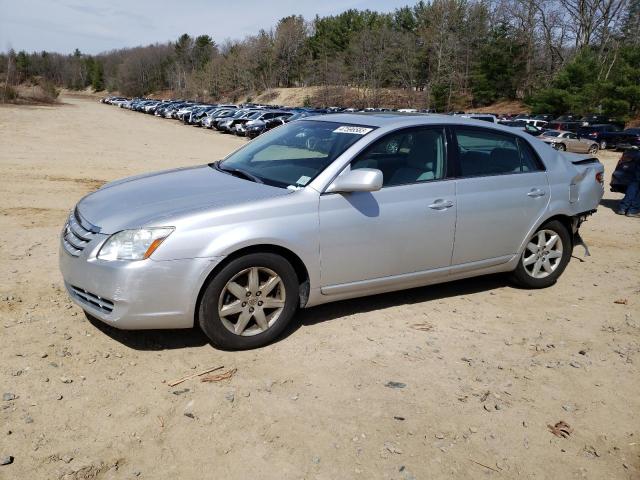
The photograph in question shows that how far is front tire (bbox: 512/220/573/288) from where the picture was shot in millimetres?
5348

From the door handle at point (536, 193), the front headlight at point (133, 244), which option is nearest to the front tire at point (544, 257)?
the door handle at point (536, 193)

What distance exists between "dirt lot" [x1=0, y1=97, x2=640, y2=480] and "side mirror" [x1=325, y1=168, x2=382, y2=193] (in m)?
1.12

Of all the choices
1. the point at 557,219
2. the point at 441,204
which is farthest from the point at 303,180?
the point at 557,219

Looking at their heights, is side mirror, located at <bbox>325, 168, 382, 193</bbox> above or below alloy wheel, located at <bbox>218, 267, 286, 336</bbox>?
above

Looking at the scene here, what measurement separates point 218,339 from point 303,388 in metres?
0.70

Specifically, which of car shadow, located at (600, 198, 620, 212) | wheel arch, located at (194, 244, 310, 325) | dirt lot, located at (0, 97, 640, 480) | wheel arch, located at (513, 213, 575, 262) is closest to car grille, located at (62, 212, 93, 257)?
dirt lot, located at (0, 97, 640, 480)

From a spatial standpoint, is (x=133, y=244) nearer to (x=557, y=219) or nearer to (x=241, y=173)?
(x=241, y=173)

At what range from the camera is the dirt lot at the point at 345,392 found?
2.85m

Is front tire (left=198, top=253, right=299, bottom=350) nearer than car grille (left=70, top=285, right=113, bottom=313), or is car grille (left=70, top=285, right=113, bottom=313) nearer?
car grille (left=70, top=285, right=113, bottom=313)

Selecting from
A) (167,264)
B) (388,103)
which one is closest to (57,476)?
(167,264)

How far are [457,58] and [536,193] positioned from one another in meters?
66.8

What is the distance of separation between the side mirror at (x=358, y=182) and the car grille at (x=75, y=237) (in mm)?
1682

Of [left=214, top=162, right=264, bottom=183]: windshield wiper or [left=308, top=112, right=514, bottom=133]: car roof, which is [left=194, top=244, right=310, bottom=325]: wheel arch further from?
[left=308, top=112, right=514, bottom=133]: car roof

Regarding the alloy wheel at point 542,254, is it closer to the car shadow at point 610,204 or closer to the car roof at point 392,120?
the car roof at point 392,120
